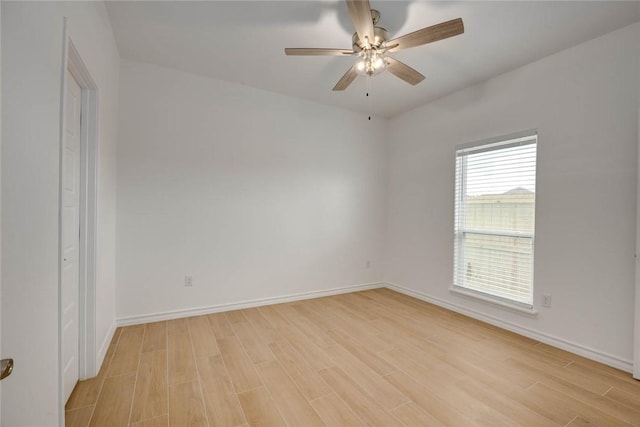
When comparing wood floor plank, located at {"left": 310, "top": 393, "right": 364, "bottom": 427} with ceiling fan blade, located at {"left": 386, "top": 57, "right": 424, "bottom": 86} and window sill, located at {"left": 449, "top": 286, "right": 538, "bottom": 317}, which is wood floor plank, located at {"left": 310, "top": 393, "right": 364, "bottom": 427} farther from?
ceiling fan blade, located at {"left": 386, "top": 57, "right": 424, "bottom": 86}

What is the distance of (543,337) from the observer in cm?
261

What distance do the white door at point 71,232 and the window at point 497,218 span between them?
364cm

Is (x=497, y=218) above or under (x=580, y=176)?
under

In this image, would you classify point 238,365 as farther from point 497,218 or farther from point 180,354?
point 497,218

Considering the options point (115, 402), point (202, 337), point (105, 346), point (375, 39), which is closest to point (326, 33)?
point (375, 39)

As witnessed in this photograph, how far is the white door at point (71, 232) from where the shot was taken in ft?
5.58

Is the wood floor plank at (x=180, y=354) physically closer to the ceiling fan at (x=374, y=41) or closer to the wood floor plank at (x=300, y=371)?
the wood floor plank at (x=300, y=371)

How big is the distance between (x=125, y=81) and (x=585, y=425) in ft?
14.7

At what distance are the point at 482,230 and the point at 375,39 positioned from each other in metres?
2.39

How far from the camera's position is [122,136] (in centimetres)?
278

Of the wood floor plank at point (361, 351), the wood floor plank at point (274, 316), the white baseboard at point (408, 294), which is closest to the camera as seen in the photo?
the wood floor plank at point (361, 351)

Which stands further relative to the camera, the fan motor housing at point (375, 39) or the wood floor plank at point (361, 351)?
the wood floor plank at point (361, 351)

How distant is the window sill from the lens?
270 centimetres

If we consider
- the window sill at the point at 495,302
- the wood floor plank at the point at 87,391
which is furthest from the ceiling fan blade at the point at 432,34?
the wood floor plank at the point at 87,391
